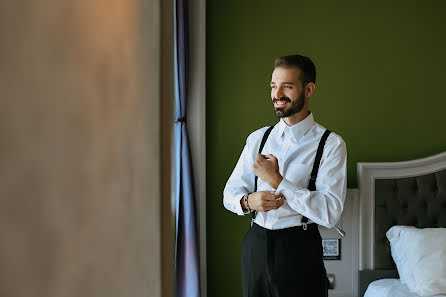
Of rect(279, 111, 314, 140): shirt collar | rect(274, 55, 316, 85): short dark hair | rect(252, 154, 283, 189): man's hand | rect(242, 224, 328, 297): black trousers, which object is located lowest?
rect(242, 224, 328, 297): black trousers

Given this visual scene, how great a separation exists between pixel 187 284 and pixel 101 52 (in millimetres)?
2586

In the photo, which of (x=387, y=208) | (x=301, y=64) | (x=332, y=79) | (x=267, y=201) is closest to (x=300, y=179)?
(x=267, y=201)

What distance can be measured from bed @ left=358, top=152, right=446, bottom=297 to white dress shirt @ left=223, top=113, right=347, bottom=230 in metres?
1.09

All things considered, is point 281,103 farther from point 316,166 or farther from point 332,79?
point 332,79

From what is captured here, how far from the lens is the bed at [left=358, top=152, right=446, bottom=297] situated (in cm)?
287

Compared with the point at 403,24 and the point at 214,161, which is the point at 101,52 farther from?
the point at 403,24

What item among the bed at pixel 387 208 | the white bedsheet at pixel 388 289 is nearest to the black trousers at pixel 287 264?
the white bedsheet at pixel 388 289

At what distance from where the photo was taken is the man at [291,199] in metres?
1.76

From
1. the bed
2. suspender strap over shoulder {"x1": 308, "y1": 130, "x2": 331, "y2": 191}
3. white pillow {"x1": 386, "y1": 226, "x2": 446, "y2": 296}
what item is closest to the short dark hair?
suspender strap over shoulder {"x1": 308, "y1": 130, "x2": 331, "y2": 191}

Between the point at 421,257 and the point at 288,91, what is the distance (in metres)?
1.33

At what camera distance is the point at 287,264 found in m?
1.76

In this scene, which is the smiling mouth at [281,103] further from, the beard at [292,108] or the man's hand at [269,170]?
the man's hand at [269,170]

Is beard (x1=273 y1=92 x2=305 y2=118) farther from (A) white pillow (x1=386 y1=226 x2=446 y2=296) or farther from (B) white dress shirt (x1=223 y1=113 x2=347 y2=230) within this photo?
(A) white pillow (x1=386 y1=226 x2=446 y2=296)

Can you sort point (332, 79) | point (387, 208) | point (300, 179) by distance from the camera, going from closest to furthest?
point (300, 179) → point (387, 208) → point (332, 79)
